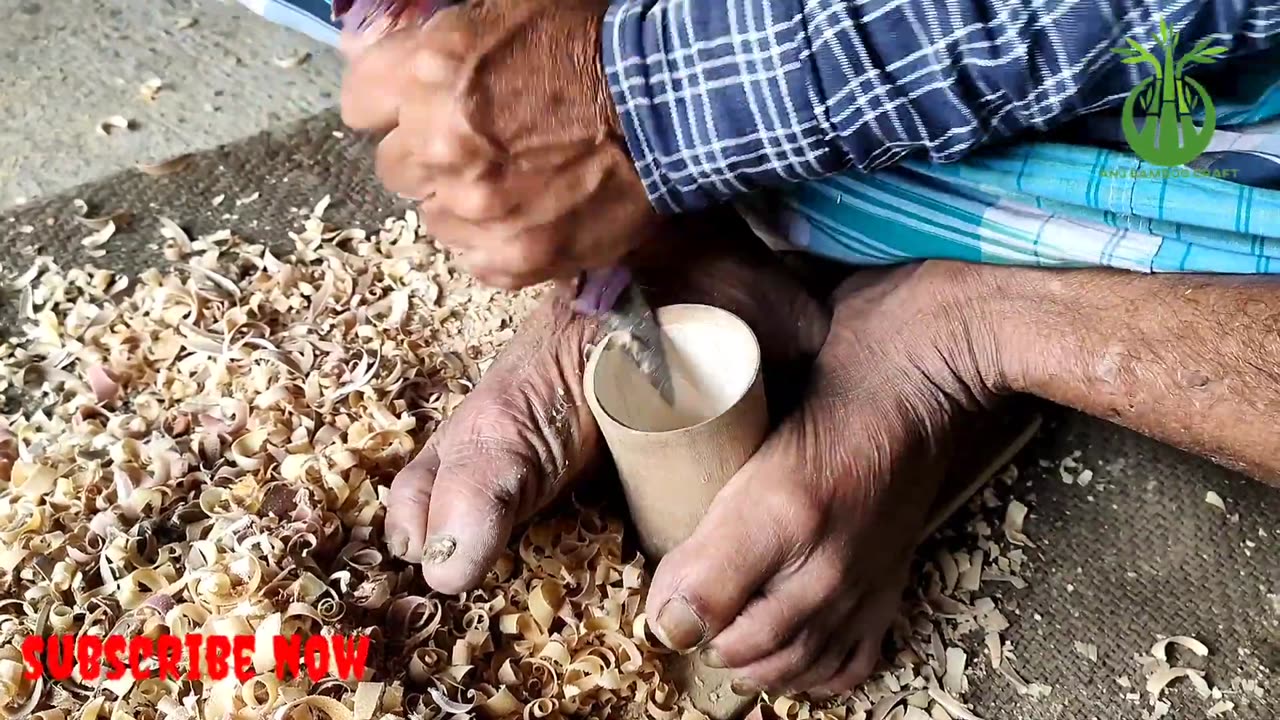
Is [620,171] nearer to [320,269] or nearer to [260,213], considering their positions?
[320,269]

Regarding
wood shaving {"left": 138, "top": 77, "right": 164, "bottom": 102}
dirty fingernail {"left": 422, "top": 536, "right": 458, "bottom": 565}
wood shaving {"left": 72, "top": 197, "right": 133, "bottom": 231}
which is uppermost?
wood shaving {"left": 138, "top": 77, "right": 164, "bottom": 102}

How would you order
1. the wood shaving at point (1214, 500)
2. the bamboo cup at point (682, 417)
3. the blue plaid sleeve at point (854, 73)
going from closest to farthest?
the blue plaid sleeve at point (854, 73), the bamboo cup at point (682, 417), the wood shaving at point (1214, 500)

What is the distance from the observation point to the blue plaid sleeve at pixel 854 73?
2.14 ft

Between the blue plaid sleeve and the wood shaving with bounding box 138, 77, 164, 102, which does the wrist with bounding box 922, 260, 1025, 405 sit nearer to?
the blue plaid sleeve

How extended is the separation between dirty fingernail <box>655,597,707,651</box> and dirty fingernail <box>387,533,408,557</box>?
0.75ft

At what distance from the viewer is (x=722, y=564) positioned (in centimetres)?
82

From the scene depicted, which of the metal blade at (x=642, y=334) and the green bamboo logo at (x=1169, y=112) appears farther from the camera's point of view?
the metal blade at (x=642, y=334)

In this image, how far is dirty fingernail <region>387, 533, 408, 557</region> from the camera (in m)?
0.91

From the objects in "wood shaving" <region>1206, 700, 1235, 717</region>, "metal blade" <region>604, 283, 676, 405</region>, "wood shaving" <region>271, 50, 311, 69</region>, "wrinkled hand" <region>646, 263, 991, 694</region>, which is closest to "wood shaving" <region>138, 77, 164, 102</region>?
"wood shaving" <region>271, 50, 311, 69</region>

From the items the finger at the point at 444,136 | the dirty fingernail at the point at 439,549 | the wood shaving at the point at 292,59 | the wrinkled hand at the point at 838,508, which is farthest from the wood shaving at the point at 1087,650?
the wood shaving at the point at 292,59

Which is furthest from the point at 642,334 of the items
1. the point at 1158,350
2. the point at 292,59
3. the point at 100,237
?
the point at 292,59

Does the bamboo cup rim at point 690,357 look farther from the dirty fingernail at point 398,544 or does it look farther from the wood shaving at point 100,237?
the wood shaving at point 100,237

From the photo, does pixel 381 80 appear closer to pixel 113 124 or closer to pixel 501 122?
pixel 501 122

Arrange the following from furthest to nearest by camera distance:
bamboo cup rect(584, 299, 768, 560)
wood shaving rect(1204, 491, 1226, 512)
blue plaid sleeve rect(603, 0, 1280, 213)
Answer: wood shaving rect(1204, 491, 1226, 512)
bamboo cup rect(584, 299, 768, 560)
blue plaid sleeve rect(603, 0, 1280, 213)
